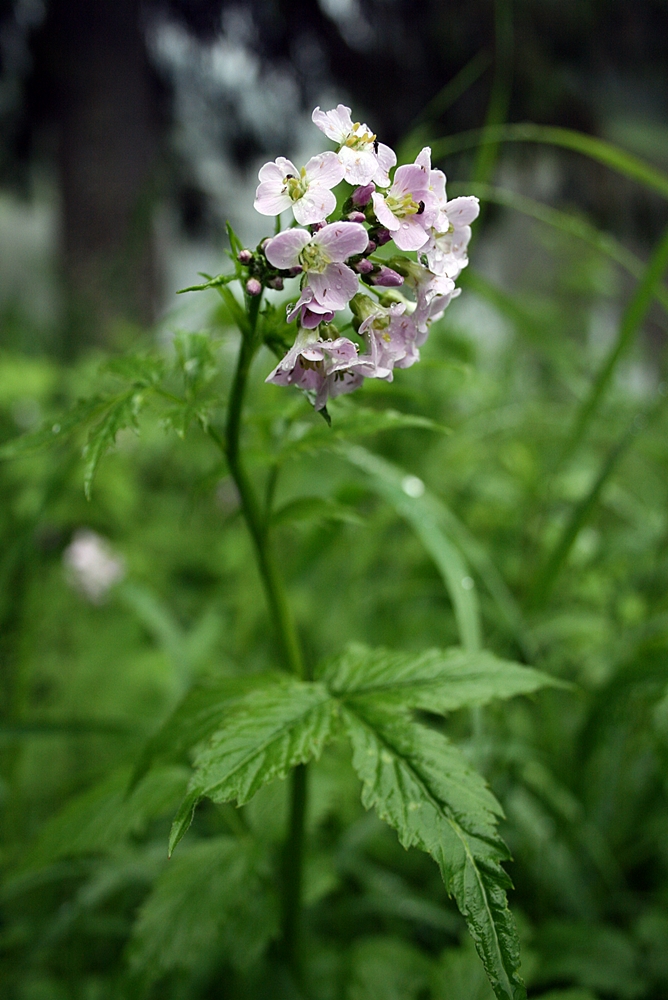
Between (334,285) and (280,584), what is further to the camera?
(280,584)

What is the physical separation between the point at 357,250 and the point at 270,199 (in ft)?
0.32

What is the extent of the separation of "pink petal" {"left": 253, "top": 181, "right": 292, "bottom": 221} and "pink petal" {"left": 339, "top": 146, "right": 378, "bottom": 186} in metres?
0.06

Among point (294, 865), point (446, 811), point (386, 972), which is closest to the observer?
point (446, 811)

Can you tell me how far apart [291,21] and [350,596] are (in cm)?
483

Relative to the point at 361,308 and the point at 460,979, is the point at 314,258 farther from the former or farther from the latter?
the point at 460,979

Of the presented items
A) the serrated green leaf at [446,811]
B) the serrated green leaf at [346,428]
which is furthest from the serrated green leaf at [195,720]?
the serrated green leaf at [346,428]

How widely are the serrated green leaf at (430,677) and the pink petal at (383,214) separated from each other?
0.46m

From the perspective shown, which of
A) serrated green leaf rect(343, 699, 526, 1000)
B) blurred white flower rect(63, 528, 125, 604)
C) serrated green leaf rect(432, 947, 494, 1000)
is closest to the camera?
serrated green leaf rect(343, 699, 526, 1000)

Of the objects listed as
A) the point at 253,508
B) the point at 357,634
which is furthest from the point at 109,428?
the point at 357,634

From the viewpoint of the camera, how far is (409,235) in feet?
2.21

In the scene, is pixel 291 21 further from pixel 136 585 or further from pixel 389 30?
pixel 136 585

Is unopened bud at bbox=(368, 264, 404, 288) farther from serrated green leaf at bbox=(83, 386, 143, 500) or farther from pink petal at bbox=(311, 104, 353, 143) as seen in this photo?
serrated green leaf at bbox=(83, 386, 143, 500)

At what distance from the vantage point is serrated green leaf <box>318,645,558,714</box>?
728 mm

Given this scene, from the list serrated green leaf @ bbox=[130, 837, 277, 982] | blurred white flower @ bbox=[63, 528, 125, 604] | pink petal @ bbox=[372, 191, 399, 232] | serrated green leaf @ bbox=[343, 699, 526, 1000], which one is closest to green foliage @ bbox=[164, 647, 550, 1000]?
serrated green leaf @ bbox=[343, 699, 526, 1000]
